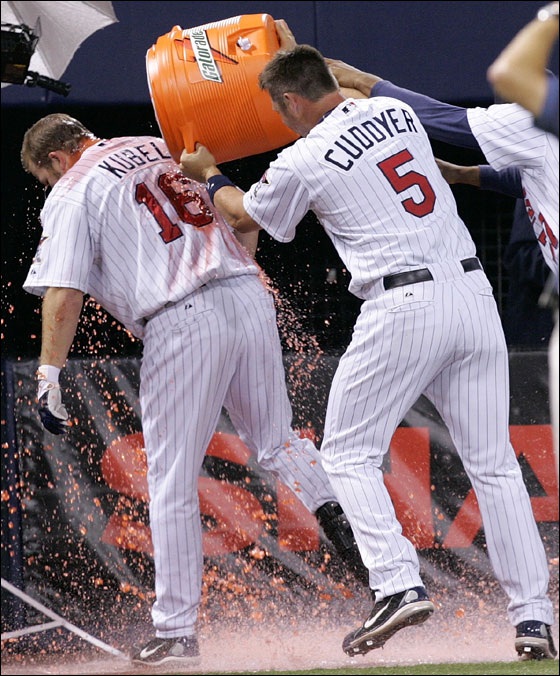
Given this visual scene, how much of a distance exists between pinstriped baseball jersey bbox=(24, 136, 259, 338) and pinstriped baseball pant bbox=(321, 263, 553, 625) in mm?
750

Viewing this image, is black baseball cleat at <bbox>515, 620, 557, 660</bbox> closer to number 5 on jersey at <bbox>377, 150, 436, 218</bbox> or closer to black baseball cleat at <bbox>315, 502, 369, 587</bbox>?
black baseball cleat at <bbox>315, 502, 369, 587</bbox>

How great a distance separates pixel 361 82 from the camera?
3582 mm

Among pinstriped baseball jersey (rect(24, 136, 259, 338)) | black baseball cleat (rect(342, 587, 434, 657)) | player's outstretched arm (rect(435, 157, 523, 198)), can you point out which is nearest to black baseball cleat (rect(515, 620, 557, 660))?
black baseball cleat (rect(342, 587, 434, 657))

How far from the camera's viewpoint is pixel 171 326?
364 cm

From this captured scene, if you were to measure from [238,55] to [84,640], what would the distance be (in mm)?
2576

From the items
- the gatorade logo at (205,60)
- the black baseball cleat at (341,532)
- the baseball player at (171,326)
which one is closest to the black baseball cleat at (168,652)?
the baseball player at (171,326)

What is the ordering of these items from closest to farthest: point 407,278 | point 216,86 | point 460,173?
point 407,278 < point 216,86 < point 460,173

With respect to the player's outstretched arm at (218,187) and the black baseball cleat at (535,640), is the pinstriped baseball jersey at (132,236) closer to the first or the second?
the player's outstretched arm at (218,187)

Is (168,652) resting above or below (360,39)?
below

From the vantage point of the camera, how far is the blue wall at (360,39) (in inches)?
239

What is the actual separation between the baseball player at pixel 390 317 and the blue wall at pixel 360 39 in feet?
10.0

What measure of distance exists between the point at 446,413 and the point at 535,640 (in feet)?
2.34

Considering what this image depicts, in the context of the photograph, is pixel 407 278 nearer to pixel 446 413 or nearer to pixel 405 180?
pixel 405 180

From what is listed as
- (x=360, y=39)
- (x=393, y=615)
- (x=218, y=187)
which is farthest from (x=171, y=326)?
(x=360, y=39)
